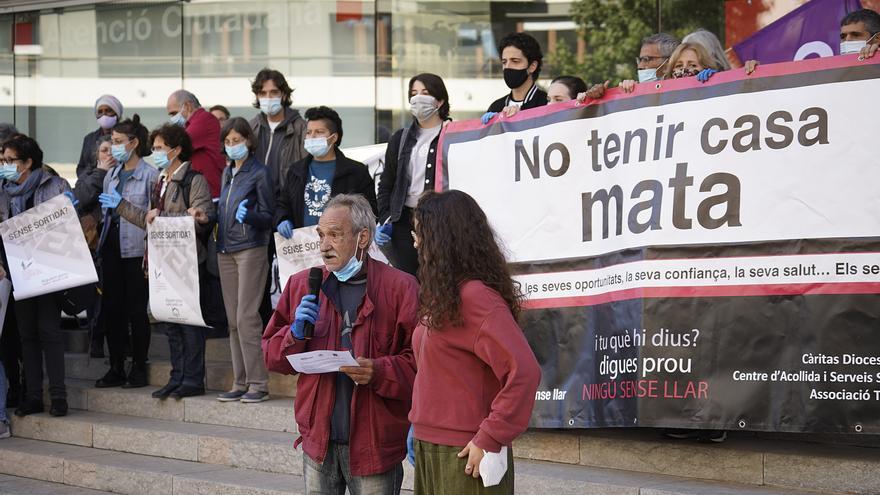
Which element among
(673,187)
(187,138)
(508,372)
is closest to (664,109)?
(673,187)

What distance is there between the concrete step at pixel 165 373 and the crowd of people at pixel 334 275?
0.15 metres

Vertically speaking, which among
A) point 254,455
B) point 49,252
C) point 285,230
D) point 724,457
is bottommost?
point 254,455

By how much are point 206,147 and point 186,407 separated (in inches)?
90.7

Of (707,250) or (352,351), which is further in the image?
(707,250)

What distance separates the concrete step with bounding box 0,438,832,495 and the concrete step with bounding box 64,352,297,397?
35.1 inches

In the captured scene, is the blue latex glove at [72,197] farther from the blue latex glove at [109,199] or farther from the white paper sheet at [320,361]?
the white paper sheet at [320,361]

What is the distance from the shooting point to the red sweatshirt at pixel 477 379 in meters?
4.20

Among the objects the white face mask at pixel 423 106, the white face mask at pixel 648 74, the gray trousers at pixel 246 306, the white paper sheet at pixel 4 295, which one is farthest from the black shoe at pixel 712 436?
the white paper sheet at pixel 4 295

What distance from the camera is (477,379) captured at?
14.3ft

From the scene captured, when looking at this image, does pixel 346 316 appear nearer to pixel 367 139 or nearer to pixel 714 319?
pixel 714 319

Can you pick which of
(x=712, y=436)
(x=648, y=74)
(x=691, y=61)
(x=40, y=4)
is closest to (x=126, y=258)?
(x=648, y=74)

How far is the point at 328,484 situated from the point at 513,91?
141 inches

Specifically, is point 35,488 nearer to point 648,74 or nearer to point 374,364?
point 374,364

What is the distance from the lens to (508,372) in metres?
4.25
